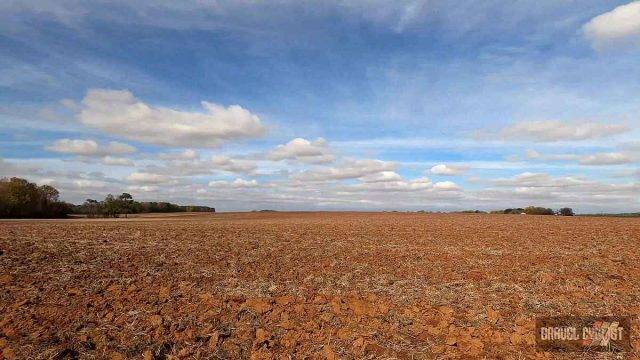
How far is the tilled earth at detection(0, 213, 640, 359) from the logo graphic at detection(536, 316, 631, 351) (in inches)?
9.4

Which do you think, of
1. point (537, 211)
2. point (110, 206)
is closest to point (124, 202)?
point (110, 206)

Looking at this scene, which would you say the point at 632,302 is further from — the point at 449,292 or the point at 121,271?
the point at 121,271

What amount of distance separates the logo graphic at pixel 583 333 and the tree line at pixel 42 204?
93.7m

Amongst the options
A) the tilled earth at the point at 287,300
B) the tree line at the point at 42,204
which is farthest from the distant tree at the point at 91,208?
the tilled earth at the point at 287,300

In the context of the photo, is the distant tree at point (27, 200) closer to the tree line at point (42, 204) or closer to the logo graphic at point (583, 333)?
the tree line at point (42, 204)

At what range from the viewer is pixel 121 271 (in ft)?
49.6

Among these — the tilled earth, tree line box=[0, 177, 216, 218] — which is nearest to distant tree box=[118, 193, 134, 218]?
tree line box=[0, 177, 216, 218]

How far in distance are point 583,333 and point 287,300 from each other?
711cm

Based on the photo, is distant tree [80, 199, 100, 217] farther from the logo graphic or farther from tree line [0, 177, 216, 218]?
the logo graphic

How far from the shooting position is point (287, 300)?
11.8 meters

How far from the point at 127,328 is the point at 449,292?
8.73 m

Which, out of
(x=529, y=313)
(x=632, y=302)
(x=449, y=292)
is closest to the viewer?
(x=529, y=313)

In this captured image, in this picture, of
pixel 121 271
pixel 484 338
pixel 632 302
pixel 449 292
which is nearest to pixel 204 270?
pixel 121 271

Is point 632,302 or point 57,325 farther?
point 632,302
